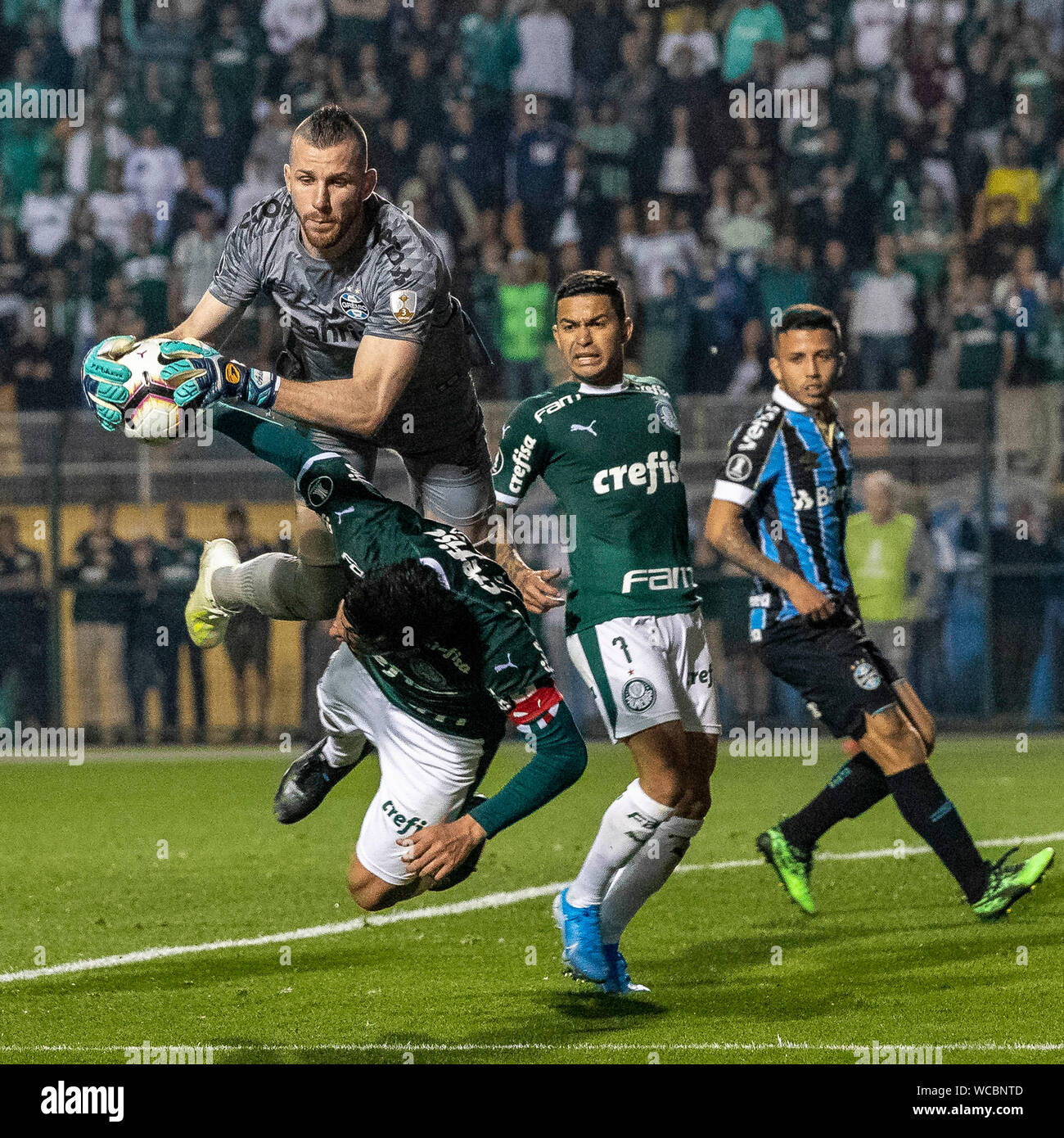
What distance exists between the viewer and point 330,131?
5375mm

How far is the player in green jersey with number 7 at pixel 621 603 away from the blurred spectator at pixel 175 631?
7897 mm

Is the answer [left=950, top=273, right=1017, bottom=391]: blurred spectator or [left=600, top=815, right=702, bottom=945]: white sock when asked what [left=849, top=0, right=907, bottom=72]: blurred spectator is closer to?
[left=950, top=273, right=1017, bottom=391]: blurred spectator

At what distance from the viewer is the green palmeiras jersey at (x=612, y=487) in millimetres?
5996

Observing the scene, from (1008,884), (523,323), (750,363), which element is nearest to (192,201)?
(523,323)

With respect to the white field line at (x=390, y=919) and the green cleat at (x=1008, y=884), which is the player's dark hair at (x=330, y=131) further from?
the green cleat at (x=1008, y=884)

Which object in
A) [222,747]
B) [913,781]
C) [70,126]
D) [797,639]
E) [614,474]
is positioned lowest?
[222,747]

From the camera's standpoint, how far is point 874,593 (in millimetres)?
11797

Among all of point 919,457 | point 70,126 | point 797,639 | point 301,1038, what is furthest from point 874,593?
point 70,126

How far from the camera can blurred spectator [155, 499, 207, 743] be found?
13.6 metres

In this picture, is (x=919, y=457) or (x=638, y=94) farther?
(x=638, y=94)

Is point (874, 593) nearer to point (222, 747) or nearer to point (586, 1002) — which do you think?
point (222, 747)

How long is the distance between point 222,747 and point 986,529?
20.2 feet

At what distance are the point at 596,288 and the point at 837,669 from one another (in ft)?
6.89

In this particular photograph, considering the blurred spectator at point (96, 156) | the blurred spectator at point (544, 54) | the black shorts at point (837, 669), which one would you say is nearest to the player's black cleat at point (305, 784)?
the black shorts at point (837, 669)
